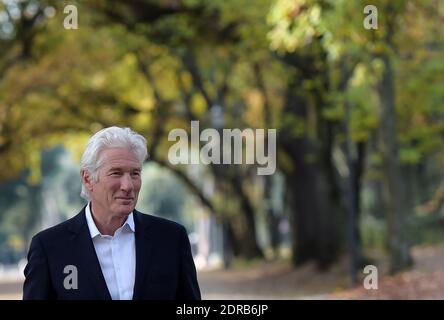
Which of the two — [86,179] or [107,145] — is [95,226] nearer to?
[86,179]

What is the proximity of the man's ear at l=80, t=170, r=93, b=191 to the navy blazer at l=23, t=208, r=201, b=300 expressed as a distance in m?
0.14

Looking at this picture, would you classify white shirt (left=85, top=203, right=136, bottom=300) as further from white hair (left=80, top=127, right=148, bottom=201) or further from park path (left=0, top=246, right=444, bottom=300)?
park path (left=0, top=246, right=444, bottom=300)

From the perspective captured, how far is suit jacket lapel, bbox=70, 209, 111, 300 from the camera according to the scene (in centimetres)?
414

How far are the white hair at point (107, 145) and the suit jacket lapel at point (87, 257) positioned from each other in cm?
21

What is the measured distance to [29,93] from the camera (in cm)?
3094

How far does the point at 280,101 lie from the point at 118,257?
3348 centimetres

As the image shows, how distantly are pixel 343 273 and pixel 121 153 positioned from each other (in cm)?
2241

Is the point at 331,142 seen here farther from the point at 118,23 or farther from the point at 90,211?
the point at 90,211

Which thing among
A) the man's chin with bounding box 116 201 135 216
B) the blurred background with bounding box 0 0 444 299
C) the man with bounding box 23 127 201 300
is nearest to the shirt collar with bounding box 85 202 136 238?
the man with bounding box 23 127 201 300

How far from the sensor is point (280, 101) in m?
37.5

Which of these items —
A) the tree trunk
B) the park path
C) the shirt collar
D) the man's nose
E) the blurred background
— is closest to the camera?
the man's nose

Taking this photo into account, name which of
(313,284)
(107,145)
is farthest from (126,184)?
(313,284)

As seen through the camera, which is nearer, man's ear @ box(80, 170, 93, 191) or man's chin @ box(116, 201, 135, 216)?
man's chin @ box(116, 201, 135, 216)
